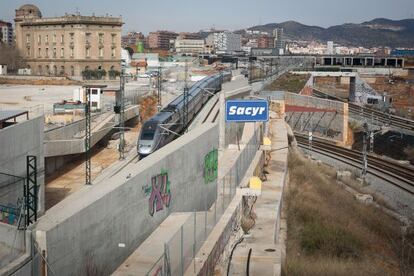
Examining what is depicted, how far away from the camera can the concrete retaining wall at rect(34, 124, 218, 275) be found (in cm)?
1125

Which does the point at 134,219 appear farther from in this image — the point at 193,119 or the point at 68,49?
the point at 68,49

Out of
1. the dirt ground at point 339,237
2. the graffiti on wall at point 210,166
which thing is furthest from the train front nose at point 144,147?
the graffiti on wall at point 210,166

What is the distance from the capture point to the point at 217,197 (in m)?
20.4

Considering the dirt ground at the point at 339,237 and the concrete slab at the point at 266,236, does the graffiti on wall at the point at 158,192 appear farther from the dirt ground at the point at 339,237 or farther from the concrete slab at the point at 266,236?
the dirt ground at the point at 339,237

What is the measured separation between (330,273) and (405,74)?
105351mm

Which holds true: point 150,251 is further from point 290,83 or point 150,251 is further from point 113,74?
point 290,83

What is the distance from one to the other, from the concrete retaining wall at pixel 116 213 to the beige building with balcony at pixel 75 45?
62.2 m

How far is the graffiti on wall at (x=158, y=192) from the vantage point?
15.1 meters

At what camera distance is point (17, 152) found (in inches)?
696

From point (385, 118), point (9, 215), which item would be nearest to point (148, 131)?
point (9, 215)

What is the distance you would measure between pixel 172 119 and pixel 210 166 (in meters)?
11.3

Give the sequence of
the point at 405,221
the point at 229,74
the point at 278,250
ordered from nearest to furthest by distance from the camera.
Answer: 1. the point at 278,250
2. the point at 405,221
3. the point at 229,74

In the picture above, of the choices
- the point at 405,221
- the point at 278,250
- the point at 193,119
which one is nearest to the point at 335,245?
the point at 278,250

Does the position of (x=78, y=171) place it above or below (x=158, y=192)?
below
